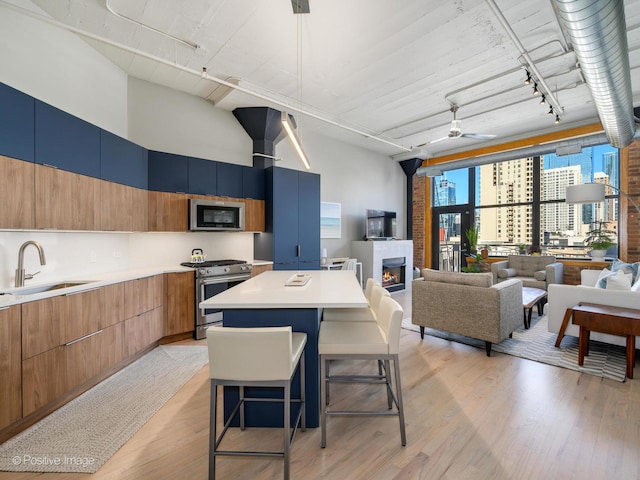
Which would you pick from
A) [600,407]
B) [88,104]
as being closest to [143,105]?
[88,104]

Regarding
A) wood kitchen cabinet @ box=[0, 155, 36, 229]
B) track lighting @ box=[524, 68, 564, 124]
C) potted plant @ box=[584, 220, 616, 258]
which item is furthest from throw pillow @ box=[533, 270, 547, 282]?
wood kitchen cabinet @ box=[0, 155, 36, 229]

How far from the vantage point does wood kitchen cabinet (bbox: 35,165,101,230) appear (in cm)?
227

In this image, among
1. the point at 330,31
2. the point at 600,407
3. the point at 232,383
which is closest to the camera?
the point at 232,383

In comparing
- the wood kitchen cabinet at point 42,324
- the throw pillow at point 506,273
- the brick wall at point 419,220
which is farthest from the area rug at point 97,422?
the brick wall at point 419,220

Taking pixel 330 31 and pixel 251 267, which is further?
pixel 251 267

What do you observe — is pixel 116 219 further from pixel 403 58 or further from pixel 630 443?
pixel 630 443

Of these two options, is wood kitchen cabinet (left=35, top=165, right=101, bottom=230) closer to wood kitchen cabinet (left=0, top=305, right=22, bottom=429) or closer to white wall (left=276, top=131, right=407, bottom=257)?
wood kitchen cabinet (left=0, top=305, right=22, bottom=429)

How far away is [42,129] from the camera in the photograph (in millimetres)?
2242

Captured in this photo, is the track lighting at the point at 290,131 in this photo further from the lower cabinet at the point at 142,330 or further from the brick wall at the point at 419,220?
the brick wall at the point at 419,220

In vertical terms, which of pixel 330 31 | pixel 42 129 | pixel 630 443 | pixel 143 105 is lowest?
pixel 630 443

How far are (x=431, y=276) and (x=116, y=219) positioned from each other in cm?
359

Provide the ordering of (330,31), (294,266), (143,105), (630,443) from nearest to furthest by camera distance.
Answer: (630,443)
(330,31)
(143,105)
(294,266)

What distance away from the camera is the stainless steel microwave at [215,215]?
3.89m

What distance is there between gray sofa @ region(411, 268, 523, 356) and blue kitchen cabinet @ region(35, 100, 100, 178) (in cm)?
373
